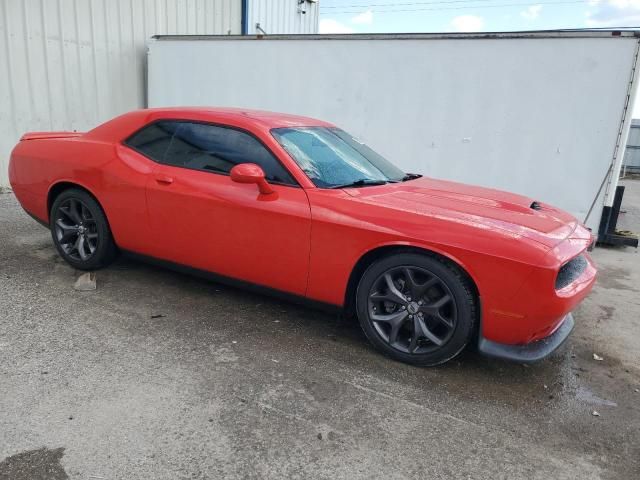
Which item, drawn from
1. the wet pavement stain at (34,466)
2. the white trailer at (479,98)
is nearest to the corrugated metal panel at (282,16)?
the white trailer at (479,98)

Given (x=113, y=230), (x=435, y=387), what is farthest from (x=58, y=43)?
(x=435, y=387)

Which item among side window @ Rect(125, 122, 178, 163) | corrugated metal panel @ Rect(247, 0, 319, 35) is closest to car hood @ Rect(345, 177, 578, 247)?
side window @ Rect(125, 122, 178, 163)

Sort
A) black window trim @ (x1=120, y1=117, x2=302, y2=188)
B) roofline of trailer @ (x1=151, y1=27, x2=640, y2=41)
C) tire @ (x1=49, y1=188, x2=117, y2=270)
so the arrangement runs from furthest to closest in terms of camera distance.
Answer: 1. roofline of trailer @ (x1=151, y1=27, x2=640, y2=41)
2. tire @ (x1=49, y1=188, x2=117, y2=270)
3. black window trim @ (x1=120, y1=117, x2=302, y2=188)

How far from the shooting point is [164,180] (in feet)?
11.8

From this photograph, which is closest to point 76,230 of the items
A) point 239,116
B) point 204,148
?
point 204,148

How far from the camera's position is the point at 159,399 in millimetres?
2518

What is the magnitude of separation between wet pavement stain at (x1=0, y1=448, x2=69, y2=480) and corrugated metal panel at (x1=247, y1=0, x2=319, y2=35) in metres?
11.9

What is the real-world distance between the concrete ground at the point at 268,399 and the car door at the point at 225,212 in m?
0.42

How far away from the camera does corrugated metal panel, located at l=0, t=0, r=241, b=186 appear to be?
24.4 ft

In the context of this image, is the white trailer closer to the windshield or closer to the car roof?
the windshield

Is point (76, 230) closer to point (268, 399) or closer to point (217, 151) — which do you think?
point (217, 151)

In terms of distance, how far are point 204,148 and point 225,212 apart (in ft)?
1.88

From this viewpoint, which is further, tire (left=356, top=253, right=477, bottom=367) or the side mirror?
the side mirror

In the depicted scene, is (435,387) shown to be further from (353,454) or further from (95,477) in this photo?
(95,477)
